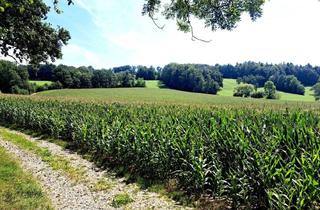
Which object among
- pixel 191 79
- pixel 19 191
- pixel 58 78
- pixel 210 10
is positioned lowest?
pixel 191 79

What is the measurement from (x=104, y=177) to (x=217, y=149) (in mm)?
4137

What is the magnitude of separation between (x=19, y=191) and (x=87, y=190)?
1854 millimetres

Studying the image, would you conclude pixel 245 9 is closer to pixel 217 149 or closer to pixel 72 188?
pixel 217 149

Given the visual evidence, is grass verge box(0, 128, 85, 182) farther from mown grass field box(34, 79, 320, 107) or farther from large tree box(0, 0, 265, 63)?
mown grass field box(34, 79, 320, 107)

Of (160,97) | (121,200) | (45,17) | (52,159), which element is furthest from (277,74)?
(121,200)

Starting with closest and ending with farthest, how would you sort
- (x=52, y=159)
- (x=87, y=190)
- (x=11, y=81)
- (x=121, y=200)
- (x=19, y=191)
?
(x=121, y=200) < (x=19, y=191) < (x=87, y=190) < (x=52, y=159) < (x=11, y=81)

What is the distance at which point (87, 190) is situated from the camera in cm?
1003

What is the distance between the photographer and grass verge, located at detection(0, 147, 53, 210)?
8156 mm

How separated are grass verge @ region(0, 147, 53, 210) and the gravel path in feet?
1.02

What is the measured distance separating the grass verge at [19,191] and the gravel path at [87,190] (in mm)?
309

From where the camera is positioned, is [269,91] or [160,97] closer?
[160,97]

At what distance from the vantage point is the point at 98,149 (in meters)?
15.1

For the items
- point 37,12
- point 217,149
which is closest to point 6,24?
point 37,12

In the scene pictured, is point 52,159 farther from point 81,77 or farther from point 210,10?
point 81,77
